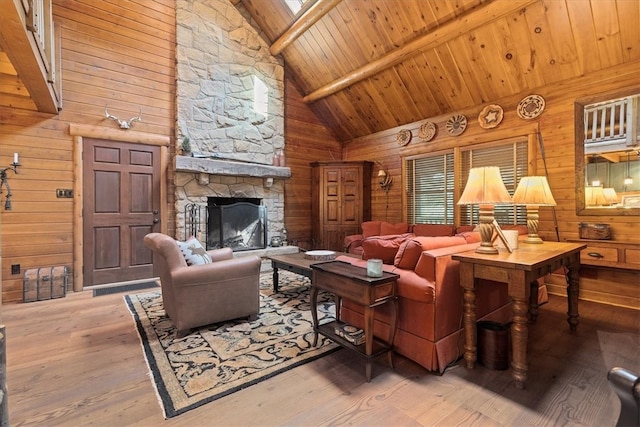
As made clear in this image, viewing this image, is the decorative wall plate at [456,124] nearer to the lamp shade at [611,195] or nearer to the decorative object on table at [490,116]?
the decorative object on table at [490,116]

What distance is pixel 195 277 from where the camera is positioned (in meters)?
2.52

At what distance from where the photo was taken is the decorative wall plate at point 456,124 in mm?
4766

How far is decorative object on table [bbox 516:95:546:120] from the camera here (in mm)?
3971

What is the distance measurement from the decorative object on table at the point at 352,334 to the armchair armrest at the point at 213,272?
1044mm

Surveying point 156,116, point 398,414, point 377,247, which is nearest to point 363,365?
point 398,414

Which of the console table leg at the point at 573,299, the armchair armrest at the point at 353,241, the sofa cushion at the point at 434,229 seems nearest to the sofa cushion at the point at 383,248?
the console table leg at the point at 573,299

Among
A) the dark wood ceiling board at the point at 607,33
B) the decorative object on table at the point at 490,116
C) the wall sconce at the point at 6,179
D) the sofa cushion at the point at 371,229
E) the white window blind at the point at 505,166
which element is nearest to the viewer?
the dark wood ceiling board at the point at 607,33

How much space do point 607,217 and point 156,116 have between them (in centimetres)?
630

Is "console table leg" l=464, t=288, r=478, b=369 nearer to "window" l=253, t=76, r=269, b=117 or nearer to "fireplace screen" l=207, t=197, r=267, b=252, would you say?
"fireplace screen" l=207, t=197, r=267, b=252

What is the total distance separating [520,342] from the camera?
72.7 inches

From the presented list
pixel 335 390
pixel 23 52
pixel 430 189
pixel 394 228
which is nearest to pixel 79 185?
pixel 23 52

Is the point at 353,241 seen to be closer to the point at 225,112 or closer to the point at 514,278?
the point at 225,112

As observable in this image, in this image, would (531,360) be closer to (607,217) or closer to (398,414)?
(398,414)

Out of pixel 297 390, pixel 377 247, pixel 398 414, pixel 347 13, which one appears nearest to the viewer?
pixel 398 414
